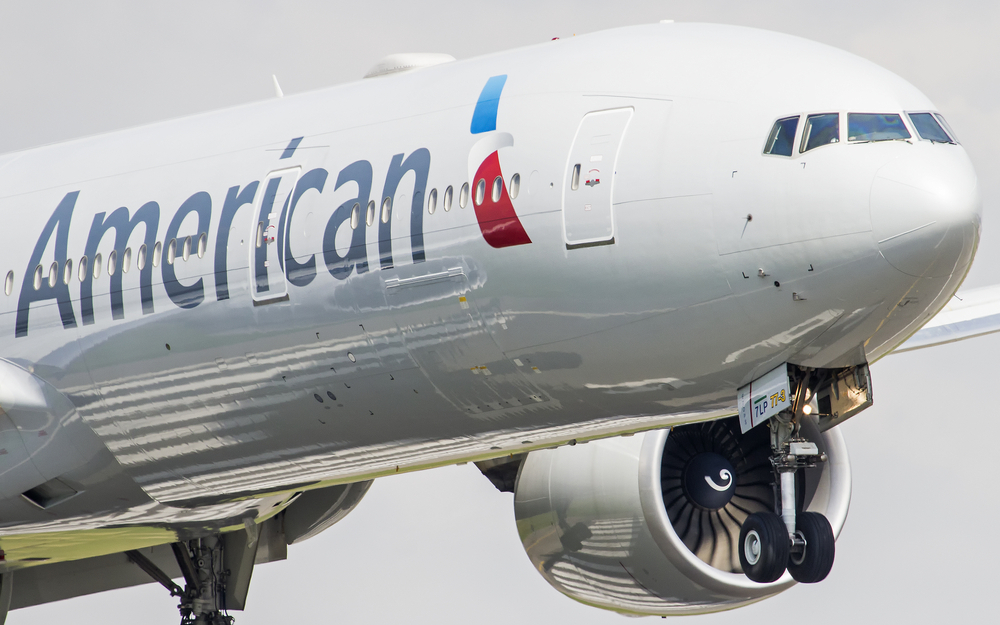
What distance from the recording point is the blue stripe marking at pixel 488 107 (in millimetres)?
10398

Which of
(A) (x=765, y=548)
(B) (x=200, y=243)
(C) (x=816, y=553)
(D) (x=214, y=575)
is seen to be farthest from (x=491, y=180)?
(D) (x=214, y=575)

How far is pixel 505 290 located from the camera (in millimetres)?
10055

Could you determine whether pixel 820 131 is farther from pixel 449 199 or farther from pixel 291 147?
pixel 291 147

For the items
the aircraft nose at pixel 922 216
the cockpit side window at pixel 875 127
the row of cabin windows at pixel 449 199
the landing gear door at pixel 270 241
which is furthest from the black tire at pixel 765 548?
the landing gear door at pixel 270 241

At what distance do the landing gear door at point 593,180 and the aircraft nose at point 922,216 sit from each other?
5.56 ft

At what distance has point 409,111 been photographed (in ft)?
36.4

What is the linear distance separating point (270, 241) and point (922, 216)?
15.8 ft

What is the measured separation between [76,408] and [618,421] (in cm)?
460

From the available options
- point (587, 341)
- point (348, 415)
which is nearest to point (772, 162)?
point (587, 341)

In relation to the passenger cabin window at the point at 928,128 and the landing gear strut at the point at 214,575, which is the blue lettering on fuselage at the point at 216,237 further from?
the landing gear strut at the point at 214,575

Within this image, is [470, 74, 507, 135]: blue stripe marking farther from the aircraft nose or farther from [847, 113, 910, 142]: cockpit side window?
the aircraft nose

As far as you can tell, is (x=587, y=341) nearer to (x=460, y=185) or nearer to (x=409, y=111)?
(x=460, y=185)

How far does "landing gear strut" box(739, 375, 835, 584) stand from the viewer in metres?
9.61

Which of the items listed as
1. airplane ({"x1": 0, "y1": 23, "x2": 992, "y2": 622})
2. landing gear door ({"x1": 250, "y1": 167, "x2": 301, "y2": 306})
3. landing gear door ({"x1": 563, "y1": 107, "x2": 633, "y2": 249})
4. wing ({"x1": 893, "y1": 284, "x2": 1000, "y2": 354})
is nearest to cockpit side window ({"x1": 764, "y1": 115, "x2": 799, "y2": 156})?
airplane ({"x1": 0, "y1": 23, "x2": 992, "y2": 622})
